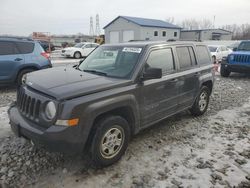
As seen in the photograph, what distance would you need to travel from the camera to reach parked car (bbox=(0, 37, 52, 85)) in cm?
743

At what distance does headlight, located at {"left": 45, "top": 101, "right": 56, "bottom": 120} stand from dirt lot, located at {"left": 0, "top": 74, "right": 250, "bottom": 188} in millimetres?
900

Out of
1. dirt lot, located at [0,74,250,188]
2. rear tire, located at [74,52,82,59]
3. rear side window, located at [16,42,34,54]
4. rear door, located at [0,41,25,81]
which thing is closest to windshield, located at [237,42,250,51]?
dirt lot, located at [0,74,250,188]

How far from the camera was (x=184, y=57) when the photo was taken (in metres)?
4.75

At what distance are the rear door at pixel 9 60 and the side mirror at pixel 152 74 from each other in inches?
216

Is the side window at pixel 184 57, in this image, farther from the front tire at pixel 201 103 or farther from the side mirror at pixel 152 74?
the side mirror at pixel 152 74

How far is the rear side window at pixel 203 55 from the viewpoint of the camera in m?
5.29

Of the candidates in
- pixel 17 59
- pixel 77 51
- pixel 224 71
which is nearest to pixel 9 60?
pixel 17 59

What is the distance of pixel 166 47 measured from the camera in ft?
14.2

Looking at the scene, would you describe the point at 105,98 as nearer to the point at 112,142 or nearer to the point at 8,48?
the point at 112,142

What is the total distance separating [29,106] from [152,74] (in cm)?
182

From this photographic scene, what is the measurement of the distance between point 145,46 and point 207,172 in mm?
2196

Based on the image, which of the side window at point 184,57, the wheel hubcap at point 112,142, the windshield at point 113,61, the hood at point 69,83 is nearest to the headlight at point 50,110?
the hood at point 69,83

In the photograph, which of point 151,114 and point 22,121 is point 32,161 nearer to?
point 22,121

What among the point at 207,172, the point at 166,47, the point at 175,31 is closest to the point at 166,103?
the point at 166,47
